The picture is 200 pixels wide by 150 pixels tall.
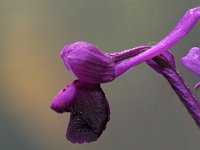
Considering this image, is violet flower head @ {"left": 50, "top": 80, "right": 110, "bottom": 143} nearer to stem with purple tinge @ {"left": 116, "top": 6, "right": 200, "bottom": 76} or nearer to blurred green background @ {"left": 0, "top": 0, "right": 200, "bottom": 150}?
stem with purple tinge @ {"left": 116, "top": 6, "right": 200, "bottom": 76}

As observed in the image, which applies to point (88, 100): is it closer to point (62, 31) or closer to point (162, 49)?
point (162, 49)

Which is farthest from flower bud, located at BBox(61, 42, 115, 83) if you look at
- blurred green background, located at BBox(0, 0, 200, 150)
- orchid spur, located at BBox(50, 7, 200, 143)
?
blurred green background, located at BBox(0, 0, 200, 150)

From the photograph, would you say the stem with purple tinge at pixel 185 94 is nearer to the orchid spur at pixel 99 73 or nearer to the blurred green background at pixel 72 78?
the orchid spur at pixel 99 73

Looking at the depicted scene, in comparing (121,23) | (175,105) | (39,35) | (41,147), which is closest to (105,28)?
(121,23)

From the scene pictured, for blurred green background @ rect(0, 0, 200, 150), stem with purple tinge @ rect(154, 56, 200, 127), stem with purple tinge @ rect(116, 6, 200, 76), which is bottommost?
stem with purple tinge @ rect(154, 56, 200, 127)

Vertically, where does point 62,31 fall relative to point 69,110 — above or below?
above

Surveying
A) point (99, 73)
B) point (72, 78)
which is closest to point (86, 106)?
point (99, 73)

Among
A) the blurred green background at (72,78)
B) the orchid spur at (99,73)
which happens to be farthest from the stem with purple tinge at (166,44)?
the blurred green background at (72,78)

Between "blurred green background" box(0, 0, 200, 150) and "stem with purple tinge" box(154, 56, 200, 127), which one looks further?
"blurred green background" box(0, 0, 200, 150)

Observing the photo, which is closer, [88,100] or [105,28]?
[88,100]

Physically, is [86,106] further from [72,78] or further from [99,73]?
[72,78]
